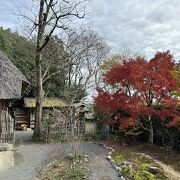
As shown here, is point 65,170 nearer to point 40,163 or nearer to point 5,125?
point 40,163

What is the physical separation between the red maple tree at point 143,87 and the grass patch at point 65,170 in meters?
4.70

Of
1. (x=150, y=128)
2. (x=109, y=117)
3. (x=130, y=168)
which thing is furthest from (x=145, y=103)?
(x=130, y=168)

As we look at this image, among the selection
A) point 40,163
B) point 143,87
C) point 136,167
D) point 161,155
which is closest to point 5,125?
point 40,163

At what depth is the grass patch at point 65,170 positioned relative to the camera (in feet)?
32.1

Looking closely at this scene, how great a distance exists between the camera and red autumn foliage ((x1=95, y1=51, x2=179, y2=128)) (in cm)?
1513

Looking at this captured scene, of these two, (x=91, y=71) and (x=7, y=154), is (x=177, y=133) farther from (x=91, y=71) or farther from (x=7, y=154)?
(x=91, y=71)

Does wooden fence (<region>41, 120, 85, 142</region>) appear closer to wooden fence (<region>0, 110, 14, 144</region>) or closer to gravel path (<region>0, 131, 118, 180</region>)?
wooden fence (<region>0, 110, 14, 144</region>)

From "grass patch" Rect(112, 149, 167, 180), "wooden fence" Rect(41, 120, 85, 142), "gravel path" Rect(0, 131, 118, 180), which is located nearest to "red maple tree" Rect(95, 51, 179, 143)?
"gravel path" Rect(0, 131, 118, 180)

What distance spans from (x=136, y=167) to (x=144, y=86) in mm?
5208

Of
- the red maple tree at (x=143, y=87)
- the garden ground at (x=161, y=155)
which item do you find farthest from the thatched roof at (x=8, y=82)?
the garden ground at (x=161, y=155)

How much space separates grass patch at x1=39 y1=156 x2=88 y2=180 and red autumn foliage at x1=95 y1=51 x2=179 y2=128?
15.4 feet

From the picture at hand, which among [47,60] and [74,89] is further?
[74,89]

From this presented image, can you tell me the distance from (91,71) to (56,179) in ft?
85.4

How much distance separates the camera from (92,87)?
1428 inches
